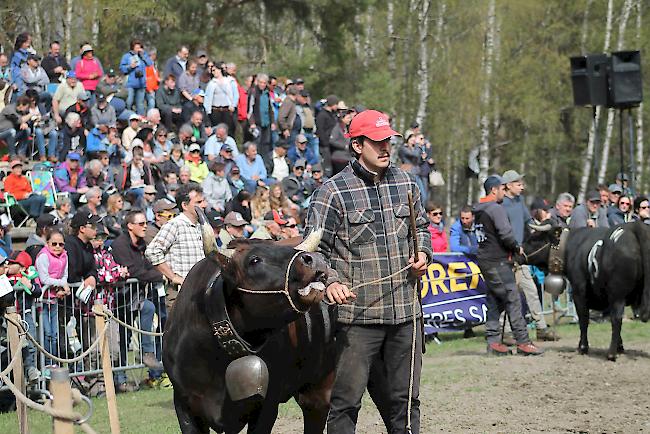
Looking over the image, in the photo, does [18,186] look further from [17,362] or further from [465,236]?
[17,362]

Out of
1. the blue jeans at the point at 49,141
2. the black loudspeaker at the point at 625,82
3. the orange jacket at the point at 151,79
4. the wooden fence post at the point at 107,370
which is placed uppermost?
the orange jacket at the point at 151,79

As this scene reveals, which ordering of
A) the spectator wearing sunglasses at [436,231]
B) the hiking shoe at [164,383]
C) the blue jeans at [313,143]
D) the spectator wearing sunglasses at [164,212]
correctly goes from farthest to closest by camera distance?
the blue jeans at [313,143] → the spectator wearing sunglasses at [436,231] → the spectator wearing sunglasses at [164,212] → the hiking shoe at [164,383]

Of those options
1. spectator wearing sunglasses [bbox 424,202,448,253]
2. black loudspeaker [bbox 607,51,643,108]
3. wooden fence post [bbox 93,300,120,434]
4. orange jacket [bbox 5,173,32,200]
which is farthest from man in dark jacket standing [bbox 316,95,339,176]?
wooden fence post [bbox 93,300,120,434]

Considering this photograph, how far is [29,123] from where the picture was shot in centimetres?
1783

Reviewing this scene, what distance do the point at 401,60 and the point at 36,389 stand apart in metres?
32.9

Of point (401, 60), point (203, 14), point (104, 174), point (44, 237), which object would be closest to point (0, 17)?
point (203, 14)

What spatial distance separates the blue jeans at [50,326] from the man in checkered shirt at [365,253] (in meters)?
5.41

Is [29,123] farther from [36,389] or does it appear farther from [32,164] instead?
[36,389]

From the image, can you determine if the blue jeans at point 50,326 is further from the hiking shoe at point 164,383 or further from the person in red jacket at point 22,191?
the person in red jacket at point 22,191

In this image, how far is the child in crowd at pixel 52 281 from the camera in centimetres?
1161

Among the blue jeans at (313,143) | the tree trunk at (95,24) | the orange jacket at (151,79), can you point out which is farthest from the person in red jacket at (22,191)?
the tree trunk at (95,24)

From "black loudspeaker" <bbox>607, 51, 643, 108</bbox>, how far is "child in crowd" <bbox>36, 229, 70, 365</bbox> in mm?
12005

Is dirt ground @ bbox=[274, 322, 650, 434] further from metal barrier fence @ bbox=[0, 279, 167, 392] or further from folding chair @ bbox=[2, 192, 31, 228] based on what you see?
folding chair @ bbox=[2, 192, 31, 228]

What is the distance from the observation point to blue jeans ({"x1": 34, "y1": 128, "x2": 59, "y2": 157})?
1797 centimetres
